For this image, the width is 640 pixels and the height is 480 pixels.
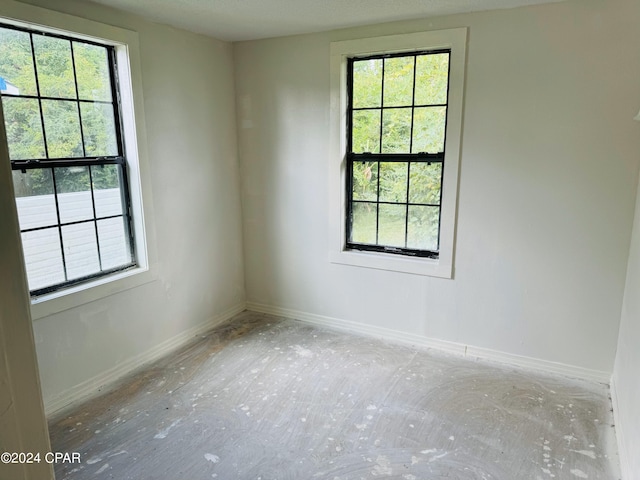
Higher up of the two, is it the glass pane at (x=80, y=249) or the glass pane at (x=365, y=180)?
the glass pane at (x=365, y=180)

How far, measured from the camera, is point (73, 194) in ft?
8.74

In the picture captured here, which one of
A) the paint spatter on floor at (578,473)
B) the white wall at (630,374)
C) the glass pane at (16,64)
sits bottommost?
the paint spatter on floor at (578,473)

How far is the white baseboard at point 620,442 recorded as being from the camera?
6.53 ft

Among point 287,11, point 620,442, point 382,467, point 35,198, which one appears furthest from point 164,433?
point 287,11

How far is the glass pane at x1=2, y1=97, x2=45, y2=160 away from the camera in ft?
7.61

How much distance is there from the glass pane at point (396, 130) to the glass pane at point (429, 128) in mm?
60

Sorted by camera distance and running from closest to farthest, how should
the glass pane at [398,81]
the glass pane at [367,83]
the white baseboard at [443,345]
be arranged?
1. the white baseboard at [443,345]
2. the glass pane at [398,81]
3. the glass pane at [367,83]

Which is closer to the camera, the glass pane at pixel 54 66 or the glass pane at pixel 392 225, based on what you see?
the glass pane at pixel 54 66

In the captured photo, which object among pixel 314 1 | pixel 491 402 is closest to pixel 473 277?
pixel 491 402

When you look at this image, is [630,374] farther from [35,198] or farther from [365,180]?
[35,198]

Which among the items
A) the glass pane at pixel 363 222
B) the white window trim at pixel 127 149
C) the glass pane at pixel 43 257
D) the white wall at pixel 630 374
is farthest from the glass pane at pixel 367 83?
the glass pane at pixel 43 257

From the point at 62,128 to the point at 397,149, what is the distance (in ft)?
7.42

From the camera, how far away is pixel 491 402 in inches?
104

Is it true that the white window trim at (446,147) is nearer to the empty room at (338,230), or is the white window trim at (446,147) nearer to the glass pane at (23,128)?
the empty room at (338,230)
